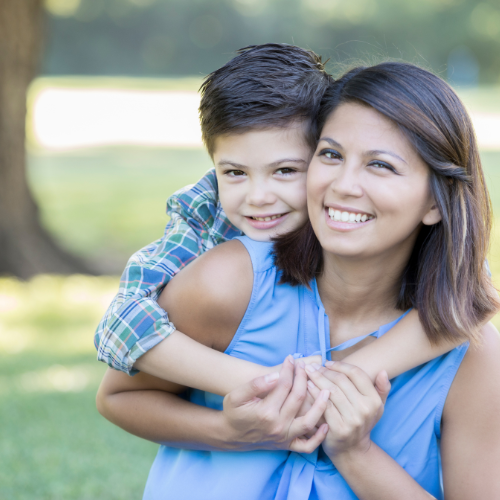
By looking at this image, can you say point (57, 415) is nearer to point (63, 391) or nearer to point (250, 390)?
point (63, 391)

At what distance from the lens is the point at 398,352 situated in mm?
1969

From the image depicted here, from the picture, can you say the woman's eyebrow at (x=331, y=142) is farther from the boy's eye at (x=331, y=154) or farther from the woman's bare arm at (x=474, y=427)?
the woman's bare arm at (x=474, y=427)

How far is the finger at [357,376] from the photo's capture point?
1865mm

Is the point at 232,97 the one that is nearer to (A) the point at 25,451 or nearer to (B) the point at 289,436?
(B) the point at 289,436

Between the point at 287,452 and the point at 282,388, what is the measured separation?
29 cm

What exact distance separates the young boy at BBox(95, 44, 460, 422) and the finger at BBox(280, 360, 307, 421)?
102mm

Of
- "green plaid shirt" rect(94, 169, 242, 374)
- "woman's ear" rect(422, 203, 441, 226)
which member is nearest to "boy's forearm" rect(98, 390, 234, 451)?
"green plaid shirt" rect(94, 169, 242, 374)

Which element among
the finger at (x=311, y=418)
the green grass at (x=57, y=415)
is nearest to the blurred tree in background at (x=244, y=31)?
the green grass at (x=57, y=415)

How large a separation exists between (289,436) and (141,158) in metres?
19.4

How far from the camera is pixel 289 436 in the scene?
1.89 m

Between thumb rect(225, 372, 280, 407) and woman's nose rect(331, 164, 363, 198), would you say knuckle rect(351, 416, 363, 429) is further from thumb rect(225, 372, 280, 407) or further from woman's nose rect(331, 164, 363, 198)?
woman's nose rect(331, 164, 363, 198)

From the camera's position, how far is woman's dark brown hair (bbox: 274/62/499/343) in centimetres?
189

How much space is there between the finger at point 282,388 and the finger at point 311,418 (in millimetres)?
69

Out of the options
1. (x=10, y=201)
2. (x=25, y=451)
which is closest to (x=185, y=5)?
(x=10, y=201)
